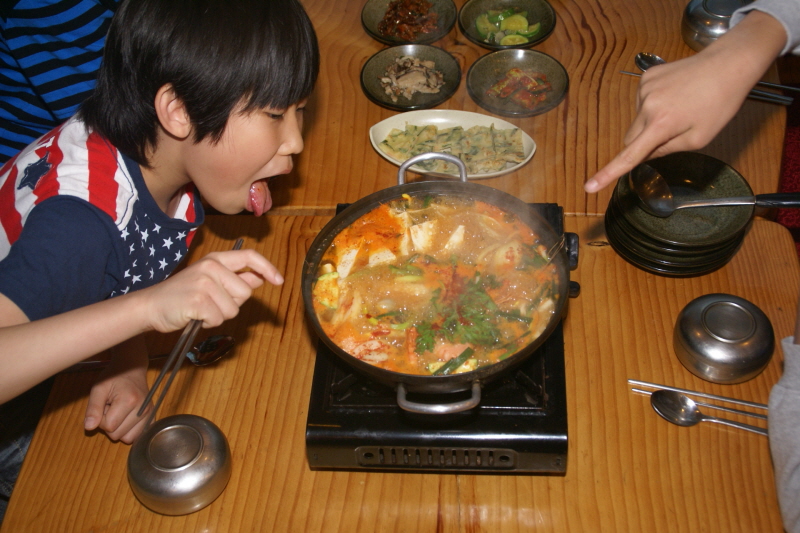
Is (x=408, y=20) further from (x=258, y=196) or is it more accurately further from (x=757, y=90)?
(x=757, y=90)

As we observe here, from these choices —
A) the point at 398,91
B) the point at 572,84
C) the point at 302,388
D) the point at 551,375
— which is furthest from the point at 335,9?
the point at 551,375

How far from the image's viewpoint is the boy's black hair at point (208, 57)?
59.3 inches

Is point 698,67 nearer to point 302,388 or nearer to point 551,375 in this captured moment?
point 551,375

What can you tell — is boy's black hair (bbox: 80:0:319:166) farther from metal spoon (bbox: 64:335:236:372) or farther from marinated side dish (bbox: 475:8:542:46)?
marinated side dish (bbox: 475:8:542:46)

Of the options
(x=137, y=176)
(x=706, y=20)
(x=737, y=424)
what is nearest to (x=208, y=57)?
(x=137, y=176)

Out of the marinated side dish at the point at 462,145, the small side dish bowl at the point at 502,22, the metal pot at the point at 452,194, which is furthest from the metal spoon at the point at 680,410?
the small side dish bowl at the point at 502,22

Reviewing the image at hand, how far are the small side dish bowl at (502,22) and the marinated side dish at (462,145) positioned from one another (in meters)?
0.53

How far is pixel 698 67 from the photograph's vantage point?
4.97 ft

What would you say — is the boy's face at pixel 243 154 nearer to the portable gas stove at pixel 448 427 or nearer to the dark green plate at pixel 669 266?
the portable gas stove at pixel 448 427

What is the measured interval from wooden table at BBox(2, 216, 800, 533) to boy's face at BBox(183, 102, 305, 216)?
0.41m

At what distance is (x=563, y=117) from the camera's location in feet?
8.00

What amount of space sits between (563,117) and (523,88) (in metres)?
0.23

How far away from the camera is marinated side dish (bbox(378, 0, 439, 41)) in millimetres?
2783

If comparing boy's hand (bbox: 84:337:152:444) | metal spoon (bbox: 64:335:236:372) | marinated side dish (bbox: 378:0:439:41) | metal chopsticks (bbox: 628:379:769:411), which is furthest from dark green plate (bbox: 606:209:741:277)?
boy's hand (bbox: 84:337:152:444)
